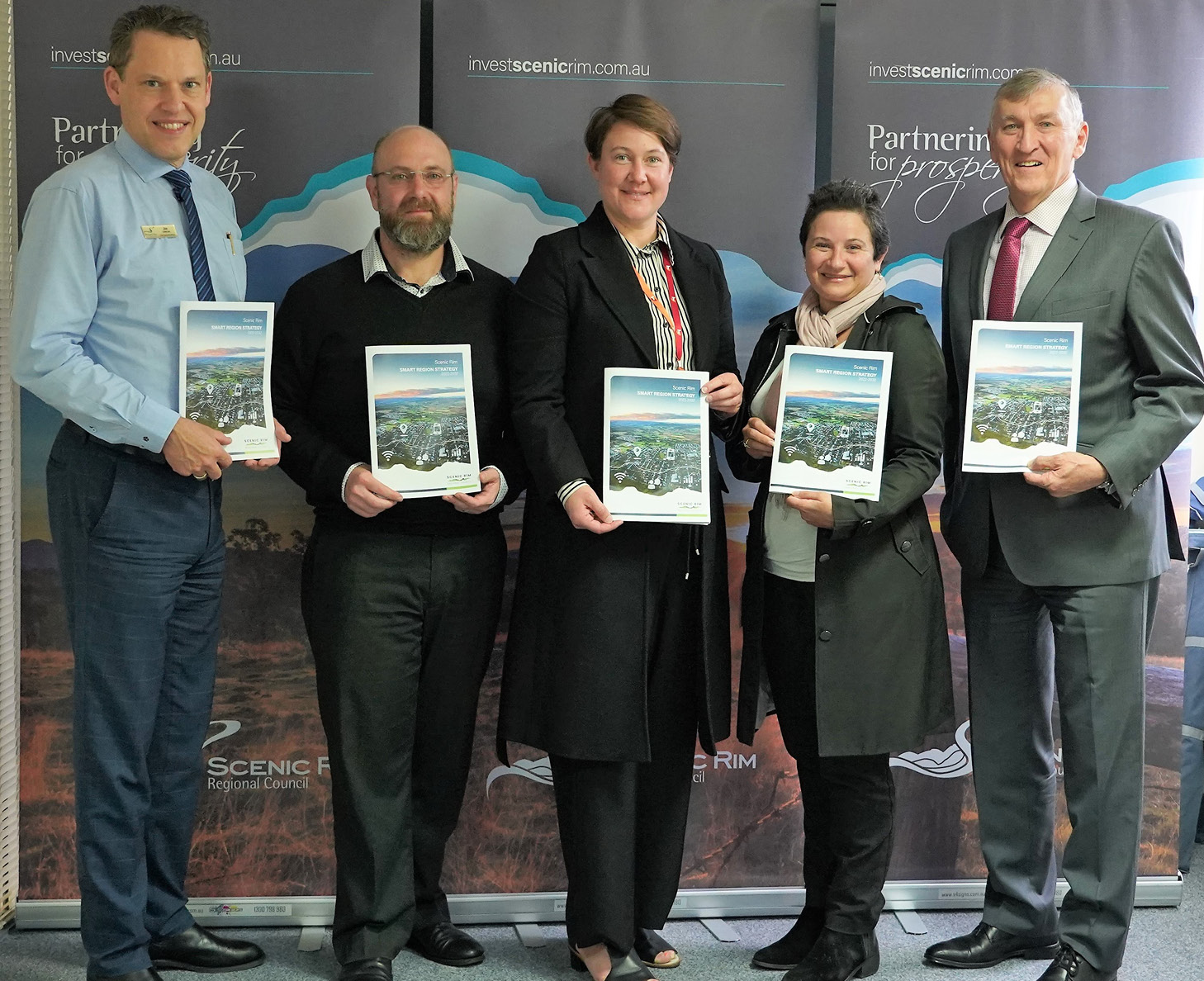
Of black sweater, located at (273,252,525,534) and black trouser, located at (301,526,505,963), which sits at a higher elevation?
black sweater, located at (273,252,525,534)

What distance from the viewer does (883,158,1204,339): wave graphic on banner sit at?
3.41 metres

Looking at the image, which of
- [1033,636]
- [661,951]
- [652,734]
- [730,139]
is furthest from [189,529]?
[1033,636]

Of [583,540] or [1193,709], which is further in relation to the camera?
[1193,709]

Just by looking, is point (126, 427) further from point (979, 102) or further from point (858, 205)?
point (979, 102)

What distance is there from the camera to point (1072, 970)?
282 cm

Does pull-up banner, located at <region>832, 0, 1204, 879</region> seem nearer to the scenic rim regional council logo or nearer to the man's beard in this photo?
the man's beard

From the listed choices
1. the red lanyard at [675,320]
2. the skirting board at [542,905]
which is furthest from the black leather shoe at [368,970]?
the red lanyard at [675,320]

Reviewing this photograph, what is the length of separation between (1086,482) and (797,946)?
1413mm

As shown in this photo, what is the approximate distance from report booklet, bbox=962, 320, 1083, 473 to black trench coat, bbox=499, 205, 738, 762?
25.3 inches

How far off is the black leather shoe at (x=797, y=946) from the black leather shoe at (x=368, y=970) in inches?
37.6

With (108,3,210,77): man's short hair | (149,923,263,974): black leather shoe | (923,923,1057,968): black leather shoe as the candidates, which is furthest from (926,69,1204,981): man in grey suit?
(149,923,263,974): black leather shoe

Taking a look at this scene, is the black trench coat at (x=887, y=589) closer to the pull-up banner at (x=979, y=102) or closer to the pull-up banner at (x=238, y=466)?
the pull-up banner at (x=979, y=102)

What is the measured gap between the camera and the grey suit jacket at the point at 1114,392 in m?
2.69

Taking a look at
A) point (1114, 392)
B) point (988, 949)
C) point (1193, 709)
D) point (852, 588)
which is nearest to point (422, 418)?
point (852, 588)
